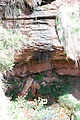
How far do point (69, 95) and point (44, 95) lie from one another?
31.8 inches

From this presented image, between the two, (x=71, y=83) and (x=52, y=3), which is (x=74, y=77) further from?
(x=52, y=3)

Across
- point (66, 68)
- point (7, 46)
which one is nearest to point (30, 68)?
point (66, 68)

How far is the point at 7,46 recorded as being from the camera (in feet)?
12.0

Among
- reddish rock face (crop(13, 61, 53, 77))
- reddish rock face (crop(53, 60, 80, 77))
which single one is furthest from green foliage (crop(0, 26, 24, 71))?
reddish rock face (crop(53, 60, 80, 77))

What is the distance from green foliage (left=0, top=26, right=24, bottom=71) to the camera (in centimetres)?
344

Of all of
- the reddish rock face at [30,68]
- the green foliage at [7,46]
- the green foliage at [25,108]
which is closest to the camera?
the green foliage at [25,108]

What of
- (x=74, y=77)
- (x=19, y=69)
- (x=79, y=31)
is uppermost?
(x=79, y=31)

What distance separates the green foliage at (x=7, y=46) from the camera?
3.44 metres

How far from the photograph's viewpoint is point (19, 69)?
507cm

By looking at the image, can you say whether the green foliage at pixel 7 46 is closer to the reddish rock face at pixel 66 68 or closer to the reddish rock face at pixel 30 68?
the reddish rock face at pixel 30 68

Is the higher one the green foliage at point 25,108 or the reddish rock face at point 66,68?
the green foliage at point 25,108

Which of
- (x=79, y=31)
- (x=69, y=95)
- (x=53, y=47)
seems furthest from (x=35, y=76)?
(x=79, y=31)

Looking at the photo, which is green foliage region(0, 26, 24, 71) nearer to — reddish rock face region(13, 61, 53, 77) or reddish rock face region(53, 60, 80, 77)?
reddish rock face region(13, 61, 53, 77)

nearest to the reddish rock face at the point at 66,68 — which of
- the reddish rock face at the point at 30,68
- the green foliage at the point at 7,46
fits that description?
the reddish rock face at the point at 30,68
